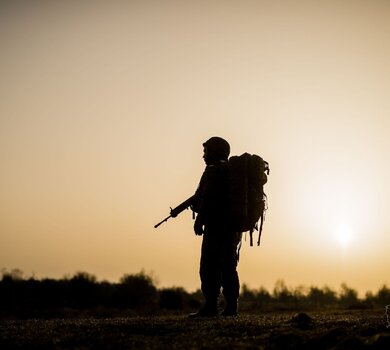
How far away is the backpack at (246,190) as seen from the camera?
1063 cm

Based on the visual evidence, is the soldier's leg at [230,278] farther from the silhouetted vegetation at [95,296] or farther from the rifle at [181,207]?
the silhouetted vegetation at [95,296]

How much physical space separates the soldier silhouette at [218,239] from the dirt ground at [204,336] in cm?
269

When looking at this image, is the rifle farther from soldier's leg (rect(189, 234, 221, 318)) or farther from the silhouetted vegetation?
the silhouetted vegetation

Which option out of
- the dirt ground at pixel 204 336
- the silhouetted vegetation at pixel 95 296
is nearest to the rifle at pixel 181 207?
the dirt ground at pixel 204 336

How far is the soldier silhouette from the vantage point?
10812mm

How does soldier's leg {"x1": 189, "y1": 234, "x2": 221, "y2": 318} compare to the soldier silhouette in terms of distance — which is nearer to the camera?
soldier's leg {"x1": 189, "y1": 234, "x2": 221, "y2": 318}

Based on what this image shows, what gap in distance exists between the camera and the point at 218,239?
11.0 meters

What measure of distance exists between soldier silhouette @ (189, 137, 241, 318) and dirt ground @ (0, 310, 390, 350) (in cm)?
269

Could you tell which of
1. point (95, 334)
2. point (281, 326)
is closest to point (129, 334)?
point (95, 334)

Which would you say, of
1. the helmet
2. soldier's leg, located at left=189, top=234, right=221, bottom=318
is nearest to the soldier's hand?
soldier's leg, located at left=189, top=234, right=221, bottom=318

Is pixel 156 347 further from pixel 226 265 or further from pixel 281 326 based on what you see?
pixel 226 265

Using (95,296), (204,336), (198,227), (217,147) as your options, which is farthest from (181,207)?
(95,296)

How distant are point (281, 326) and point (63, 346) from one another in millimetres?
3114

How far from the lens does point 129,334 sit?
7.05 m
